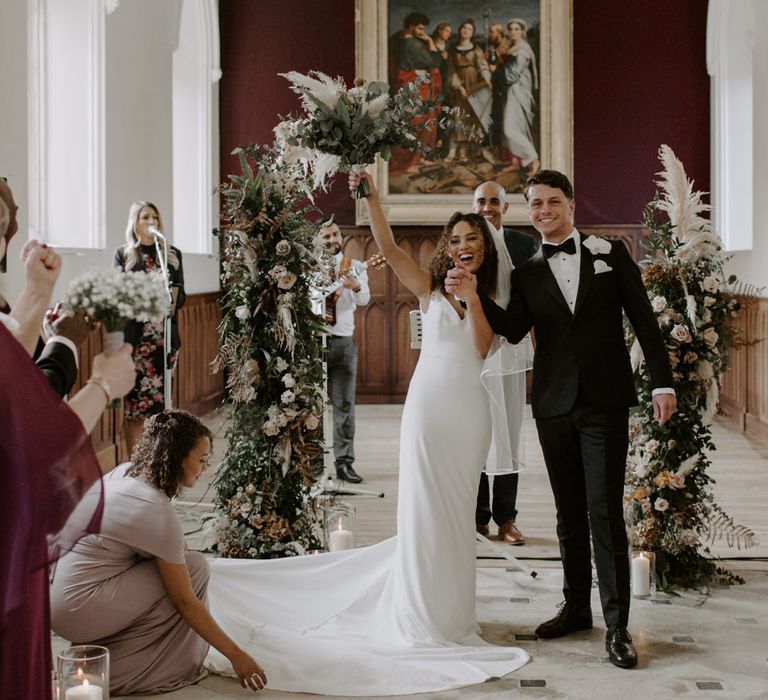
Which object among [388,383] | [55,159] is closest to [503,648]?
[55,159]

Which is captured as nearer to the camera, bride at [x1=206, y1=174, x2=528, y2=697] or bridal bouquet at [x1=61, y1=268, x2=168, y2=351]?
bridal bouquet at [x1=61, y1=268, x2=168, y2=351]

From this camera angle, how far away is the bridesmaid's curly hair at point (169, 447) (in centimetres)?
369

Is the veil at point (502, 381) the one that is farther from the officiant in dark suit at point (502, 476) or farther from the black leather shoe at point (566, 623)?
the black leather shoe at point (566, 623)

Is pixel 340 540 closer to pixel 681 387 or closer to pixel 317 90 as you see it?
pixel 681 387

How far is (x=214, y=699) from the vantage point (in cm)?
378

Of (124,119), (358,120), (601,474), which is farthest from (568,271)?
(124,119)

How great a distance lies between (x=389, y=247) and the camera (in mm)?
4344

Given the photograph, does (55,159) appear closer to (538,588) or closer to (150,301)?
(538,588)

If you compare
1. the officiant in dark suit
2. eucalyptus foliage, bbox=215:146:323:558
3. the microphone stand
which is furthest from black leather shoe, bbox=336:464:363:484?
eucalyptus foliage, bbox=215:146:323:558

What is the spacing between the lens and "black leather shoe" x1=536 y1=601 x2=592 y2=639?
175 inches

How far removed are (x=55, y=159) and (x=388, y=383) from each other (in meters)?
5.90

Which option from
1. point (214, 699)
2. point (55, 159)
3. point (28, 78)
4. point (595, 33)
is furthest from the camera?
point (595, 33)

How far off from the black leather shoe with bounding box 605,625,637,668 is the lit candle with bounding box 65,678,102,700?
2.09m

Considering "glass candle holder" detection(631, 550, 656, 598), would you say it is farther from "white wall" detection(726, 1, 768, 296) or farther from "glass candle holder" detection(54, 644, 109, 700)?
"white wall" detection(726, 1, 768, 296)
